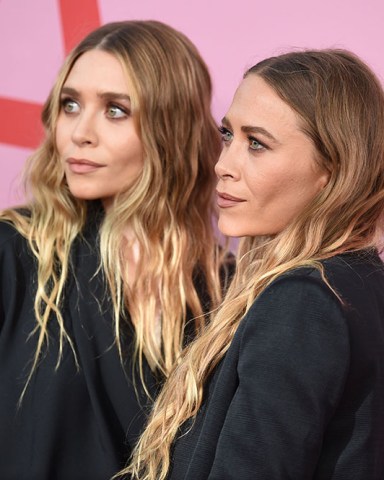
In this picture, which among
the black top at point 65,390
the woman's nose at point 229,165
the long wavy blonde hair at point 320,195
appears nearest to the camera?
the long wavy blonde hair at point 320,195

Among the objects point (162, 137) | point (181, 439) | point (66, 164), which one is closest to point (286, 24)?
point (162, 137)

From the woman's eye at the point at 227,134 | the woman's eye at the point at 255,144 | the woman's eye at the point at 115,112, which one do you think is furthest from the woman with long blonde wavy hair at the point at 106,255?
the woman's eye at the point at 255,144

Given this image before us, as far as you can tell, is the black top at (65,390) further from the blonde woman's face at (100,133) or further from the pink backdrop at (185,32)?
the pink backdrop at (185,32)

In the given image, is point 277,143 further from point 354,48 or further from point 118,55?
point 354,48

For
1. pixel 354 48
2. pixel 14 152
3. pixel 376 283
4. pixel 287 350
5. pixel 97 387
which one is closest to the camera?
pixel 287 350

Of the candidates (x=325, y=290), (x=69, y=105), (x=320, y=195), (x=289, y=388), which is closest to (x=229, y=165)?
(x=320, y=195)

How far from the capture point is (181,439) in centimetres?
172

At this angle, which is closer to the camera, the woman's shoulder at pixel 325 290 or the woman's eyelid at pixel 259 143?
the woman's shoulder at pixel 325 290

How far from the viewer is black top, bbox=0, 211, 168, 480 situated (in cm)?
209

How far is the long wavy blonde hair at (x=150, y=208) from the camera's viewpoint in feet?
7.28

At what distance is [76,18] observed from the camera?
2816 millimetres

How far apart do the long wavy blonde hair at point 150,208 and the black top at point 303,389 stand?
2.22 feet

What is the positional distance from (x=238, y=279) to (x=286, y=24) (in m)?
1.03

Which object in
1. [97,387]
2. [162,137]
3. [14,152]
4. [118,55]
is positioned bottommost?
[97,387]
